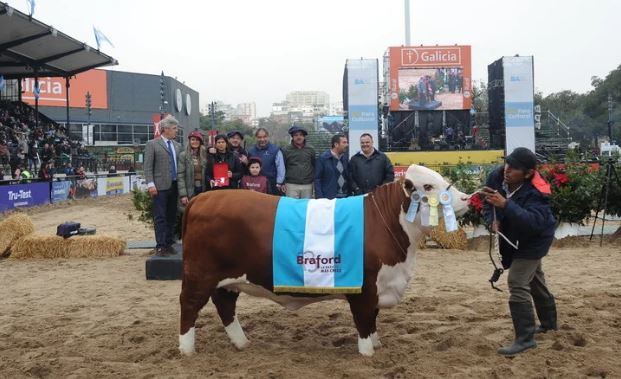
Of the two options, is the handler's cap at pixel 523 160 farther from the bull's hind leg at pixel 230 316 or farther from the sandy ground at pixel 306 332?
the bull's hind leg at pixel 230 316

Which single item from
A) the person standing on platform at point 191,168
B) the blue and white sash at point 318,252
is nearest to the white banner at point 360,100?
the person standing on platform at point 191,168

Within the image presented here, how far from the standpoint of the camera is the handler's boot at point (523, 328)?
445cm

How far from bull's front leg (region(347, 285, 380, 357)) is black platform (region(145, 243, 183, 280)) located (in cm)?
382

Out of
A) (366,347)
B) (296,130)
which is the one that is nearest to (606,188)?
(296,130)

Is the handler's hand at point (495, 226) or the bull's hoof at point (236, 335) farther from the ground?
the handler's hand at point (495, 226)

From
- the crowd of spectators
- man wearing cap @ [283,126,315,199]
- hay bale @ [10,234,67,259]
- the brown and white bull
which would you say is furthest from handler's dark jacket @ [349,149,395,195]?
the crowd of spectators

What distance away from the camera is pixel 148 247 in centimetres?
1041

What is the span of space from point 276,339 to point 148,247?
595 cm

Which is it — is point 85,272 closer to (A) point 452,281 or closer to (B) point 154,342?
(B) point 154,342

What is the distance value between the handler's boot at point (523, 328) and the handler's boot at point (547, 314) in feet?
1.65

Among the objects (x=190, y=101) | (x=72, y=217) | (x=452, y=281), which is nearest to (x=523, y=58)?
(x=72, y=217)

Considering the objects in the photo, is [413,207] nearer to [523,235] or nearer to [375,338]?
[523,235]

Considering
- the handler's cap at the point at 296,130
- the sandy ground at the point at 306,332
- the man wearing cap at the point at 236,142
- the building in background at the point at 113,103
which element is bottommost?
the sandy ground at the point at 306,332

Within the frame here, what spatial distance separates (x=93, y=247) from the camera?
32.1ft
